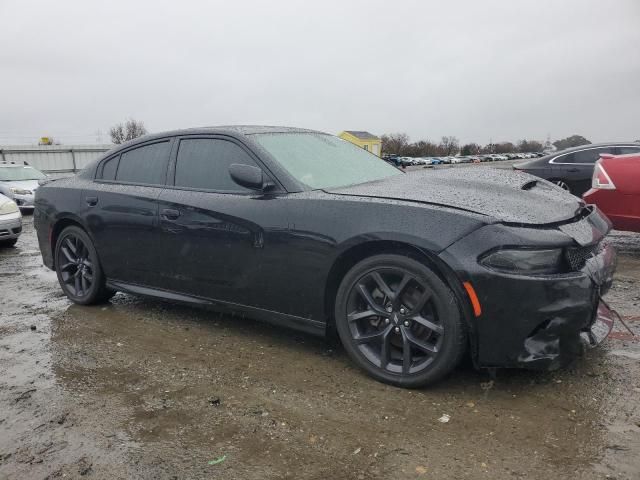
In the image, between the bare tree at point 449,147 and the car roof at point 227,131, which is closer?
the car roof at point 227,131

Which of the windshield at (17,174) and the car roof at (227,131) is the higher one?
the car roof at (227,131)

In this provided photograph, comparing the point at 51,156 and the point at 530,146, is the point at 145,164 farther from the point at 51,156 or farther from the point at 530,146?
the point at 530,146

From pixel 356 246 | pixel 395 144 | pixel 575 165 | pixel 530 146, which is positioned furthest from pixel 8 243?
pixel 530 146

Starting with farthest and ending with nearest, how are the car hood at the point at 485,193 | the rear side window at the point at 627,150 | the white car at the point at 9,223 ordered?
the rear side window at the point at 627,150 < the white car at the point at 9,223 < the car hood at the point at 485,193

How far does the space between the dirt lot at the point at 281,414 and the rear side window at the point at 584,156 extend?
270 inches

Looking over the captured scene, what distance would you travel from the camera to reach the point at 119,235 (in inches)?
171

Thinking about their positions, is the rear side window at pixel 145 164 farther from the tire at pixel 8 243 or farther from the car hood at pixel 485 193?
the tire at pixel 8 243

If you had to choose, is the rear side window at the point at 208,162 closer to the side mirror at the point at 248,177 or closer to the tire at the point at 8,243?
the side mirror at the point at 248,177

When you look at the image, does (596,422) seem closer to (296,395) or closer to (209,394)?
(296,395)

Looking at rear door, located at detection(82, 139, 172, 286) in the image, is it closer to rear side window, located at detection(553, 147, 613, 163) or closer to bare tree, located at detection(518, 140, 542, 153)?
rear side window, located at detection(553, 147, 613, 163)

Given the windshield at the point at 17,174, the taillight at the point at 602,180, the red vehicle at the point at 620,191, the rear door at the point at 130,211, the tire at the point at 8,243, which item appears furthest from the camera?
the windshield at the point at 17,174

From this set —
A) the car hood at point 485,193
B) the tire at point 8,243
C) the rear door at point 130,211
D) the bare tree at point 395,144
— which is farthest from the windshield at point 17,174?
the bare tree at point 395,144

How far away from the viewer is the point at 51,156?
25141 mm

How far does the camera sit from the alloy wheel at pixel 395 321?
290 cm
